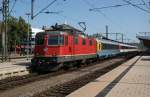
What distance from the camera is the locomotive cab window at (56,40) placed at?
99.1ft

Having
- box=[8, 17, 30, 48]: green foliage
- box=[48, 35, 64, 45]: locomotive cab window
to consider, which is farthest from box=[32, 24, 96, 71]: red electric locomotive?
box=[8, 17, 30, 48]: green foliage

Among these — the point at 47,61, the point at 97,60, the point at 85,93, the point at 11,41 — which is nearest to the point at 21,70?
the point at 47,61

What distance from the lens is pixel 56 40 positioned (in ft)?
99.5

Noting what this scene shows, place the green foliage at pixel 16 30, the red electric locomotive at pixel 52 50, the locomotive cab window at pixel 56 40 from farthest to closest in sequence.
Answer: the green foliage at pixel 16 30 < the locomotive cab window at pixel 56 40 < the red electric locomotive at pixel 52 50

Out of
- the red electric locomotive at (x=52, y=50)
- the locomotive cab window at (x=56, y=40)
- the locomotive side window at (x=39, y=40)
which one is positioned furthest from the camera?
the locomotive side window at (x=39, y=40)

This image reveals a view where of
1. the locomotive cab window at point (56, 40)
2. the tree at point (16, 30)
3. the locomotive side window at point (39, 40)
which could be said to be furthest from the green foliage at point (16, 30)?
the locomotive cab window at point (56, 40)

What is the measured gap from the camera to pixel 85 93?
594 inches

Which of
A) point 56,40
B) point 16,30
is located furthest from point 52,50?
point 16,30

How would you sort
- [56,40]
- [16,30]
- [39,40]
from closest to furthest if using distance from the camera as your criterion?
[56,40], [39,40], [16,30]

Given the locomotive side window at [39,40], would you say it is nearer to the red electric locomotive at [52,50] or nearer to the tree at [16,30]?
the red electric locomotive at [52,50]

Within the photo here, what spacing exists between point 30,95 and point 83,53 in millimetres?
21115

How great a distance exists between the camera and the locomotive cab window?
30.2m

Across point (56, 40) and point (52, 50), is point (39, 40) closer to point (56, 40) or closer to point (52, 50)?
point (56, 40)

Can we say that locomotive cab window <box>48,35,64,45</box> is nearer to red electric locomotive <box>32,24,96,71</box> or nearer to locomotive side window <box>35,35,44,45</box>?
red electric locomotive <box>32,24,96,71</box>
